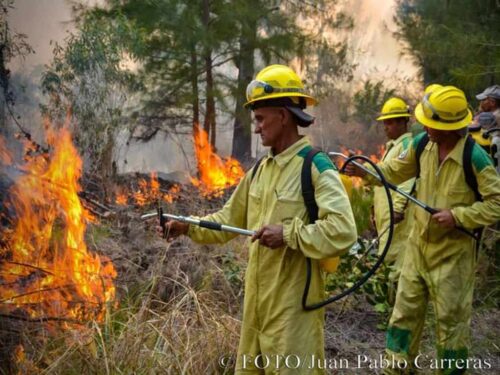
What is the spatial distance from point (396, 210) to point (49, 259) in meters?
3.08

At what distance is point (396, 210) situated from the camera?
5410mm

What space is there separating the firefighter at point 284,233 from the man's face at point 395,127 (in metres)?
3.62

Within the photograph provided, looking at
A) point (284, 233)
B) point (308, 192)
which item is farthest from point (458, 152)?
point (284, 233)

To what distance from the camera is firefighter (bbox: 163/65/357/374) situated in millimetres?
2748

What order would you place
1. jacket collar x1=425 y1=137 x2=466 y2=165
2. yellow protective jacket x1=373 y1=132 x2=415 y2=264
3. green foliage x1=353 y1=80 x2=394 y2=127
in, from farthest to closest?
1. green foliage x1=353 y1=80 x2=394 y2=127
2. yellow protective jacket x1=373 y1=132 x2=415 y2=264
3. jacket collar x1=425 y1=137 x2=466 y2=165

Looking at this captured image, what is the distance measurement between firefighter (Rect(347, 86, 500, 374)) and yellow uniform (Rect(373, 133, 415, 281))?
4.03 ft

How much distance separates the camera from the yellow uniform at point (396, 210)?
5590 millimetres

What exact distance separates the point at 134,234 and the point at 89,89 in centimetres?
301

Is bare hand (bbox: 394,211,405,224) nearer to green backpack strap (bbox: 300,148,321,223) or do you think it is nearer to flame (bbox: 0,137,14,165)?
green backpack strap (bbox: 300,148,321,223)

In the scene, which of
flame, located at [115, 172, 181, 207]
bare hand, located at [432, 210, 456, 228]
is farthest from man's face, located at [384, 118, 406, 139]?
flame, located at [115, 172, 181, 207]

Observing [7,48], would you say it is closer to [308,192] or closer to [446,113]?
[308,192]

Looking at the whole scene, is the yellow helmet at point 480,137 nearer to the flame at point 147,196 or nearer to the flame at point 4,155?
the flame at point 4,155

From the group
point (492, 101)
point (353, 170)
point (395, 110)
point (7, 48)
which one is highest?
point (7, 48)

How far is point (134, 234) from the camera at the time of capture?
699 centimetres
